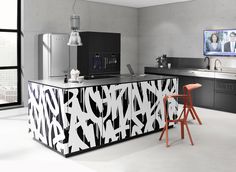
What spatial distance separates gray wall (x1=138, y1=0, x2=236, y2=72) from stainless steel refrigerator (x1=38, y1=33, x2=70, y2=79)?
10.2ft

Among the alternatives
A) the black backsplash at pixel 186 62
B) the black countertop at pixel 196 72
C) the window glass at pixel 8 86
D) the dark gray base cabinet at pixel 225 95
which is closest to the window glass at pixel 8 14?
the window glass at pixel 8 86

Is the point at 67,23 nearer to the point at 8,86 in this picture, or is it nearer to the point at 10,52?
the point at 10,52

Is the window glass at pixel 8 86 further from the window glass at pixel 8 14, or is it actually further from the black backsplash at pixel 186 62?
the black backsplash at pixel 186 62

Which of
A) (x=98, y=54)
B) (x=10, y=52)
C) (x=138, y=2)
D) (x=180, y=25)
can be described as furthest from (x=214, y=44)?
(x=10, y=52)

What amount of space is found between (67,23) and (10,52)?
1.70 m


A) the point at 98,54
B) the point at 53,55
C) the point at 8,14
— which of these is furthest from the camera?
the point at 98,54

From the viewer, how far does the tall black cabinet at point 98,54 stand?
7.55 metres

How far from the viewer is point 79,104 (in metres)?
4.04

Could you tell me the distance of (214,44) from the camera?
297 inches

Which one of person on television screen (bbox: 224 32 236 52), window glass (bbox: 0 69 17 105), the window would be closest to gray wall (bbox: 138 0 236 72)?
person on television screen (bbox: 224 32 236 52)

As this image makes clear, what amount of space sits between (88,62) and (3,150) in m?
3.73

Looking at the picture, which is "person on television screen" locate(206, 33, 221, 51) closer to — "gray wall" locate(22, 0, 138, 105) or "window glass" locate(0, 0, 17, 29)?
"gray wall" locate(22, 0, 138, 105)

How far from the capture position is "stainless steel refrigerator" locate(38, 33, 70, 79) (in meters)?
6.98

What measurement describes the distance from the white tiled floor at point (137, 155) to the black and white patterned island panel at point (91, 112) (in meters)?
0.16
